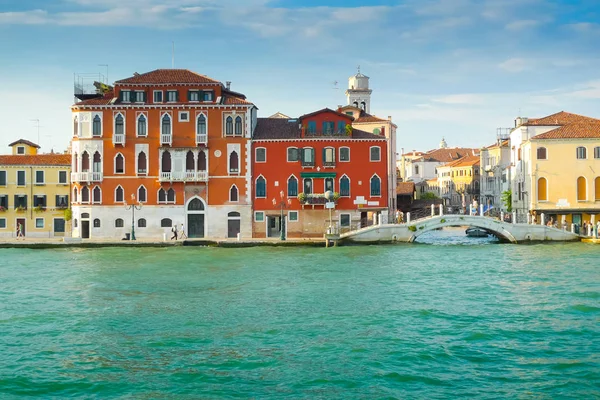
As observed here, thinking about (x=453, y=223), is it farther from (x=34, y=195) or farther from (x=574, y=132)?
(x=34, y=195)

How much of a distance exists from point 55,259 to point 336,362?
878 inches

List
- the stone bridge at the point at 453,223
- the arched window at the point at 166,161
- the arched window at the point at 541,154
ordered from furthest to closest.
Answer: the arched window at the point at 541,154 < the arched window at the point at 166,161 < the stone bridge at the point at 453,223

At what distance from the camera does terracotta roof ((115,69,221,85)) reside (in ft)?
137

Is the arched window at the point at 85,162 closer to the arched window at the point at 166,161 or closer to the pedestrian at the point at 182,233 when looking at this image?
the arched window at the point at 166,161

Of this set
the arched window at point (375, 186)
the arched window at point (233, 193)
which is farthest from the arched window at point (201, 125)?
the arched window at point (375, 186)

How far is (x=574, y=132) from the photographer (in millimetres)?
42531

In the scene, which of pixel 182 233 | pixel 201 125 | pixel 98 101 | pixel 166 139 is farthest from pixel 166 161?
pixel 98 101

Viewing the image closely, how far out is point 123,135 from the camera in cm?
4169

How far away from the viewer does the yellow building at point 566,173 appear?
42.2m

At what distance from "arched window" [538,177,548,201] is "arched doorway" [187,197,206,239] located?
19611 mm

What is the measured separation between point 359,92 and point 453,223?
2389 centimetres

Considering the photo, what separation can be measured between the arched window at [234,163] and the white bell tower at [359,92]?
20.6m

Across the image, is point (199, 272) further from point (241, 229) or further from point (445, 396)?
point (445, 396)

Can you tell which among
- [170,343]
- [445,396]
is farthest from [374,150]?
[445,396]
